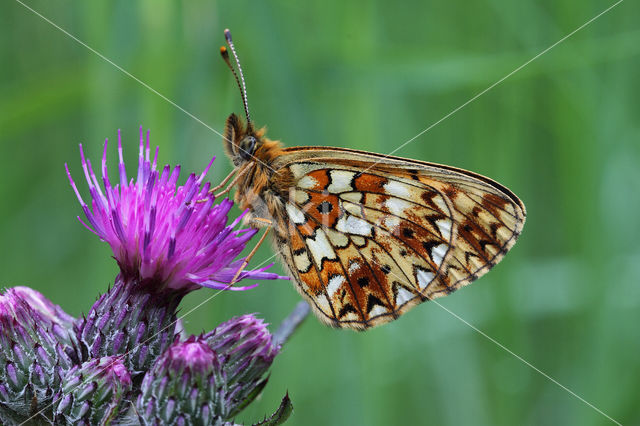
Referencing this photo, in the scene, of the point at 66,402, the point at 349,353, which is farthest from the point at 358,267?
the point at 66,402

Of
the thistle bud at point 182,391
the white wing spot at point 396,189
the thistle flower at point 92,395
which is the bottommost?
the thistle flower at point 92,395

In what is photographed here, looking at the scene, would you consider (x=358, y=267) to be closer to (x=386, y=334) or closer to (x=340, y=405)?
(x=340, y=405)

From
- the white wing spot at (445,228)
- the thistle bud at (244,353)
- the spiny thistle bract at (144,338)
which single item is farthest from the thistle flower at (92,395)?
the white wing spot at (445,228)

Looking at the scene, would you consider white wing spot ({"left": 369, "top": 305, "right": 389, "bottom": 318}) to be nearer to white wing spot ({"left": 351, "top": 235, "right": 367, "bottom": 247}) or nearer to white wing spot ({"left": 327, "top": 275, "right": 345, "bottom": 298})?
white wing spot ({"left": 327, "top": 275, "right": 345, "bottom": 298})

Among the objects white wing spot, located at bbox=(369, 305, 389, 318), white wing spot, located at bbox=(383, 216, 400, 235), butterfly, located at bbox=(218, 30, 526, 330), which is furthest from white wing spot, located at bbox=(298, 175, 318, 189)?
white wing spot, located at bbox=(369, 305, 389, 318)

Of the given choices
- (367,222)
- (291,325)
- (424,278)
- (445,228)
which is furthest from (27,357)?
(445,228)

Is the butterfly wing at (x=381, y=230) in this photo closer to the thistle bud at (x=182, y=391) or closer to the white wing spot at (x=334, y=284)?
the white wing spot at (x=334, y=284)

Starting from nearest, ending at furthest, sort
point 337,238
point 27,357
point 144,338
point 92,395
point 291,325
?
point 92,395 → point 27,357 → point 144,338 → point 291,325 → point 337,238

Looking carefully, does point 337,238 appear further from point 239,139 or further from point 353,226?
point 239,139
